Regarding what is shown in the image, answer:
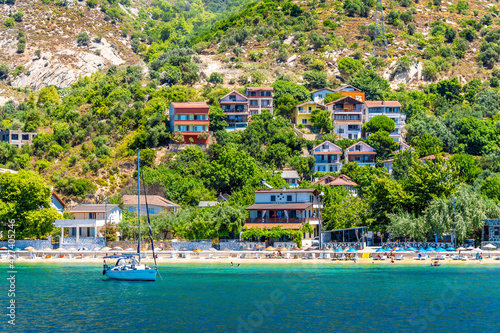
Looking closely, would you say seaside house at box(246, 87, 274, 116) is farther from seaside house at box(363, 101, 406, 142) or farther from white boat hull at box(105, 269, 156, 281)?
white boat hull at box(105, 269, 156, 281)

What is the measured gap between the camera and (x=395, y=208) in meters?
80.2

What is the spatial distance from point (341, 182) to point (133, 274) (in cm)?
4857

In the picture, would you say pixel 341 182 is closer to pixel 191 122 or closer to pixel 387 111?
pixel 191 122

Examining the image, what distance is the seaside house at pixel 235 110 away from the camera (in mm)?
125438

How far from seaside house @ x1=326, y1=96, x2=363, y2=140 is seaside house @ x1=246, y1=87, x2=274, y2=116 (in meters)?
14.1

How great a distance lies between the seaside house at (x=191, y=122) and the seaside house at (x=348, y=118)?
1057 inches

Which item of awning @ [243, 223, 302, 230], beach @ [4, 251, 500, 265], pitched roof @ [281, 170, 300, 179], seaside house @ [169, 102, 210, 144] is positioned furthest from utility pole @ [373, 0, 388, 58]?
beach @ [4, 251, 500, 265]

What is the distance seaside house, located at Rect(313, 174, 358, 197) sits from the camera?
102 meters

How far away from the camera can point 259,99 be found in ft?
427

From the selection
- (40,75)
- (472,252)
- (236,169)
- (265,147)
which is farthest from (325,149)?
(40,75)

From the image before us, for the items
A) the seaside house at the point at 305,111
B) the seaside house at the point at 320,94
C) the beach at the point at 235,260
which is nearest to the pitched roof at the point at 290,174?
the seaside house at the point at 305,111

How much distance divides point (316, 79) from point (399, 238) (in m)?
74.4

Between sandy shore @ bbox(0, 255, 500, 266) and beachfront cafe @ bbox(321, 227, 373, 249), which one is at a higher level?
beachfront cafe @ bbox(321, 227, 373, 249)

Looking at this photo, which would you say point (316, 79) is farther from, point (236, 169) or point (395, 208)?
point (395, 208)
